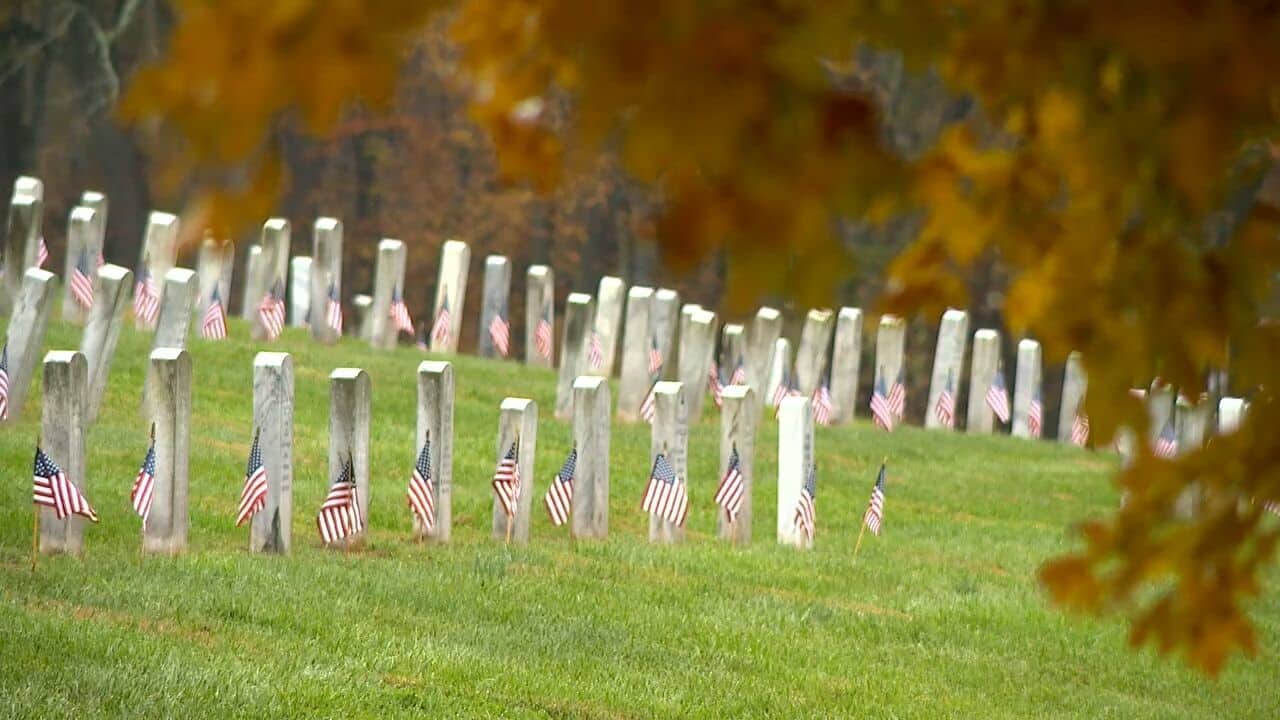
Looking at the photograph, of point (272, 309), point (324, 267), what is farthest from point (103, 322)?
point (324, 267)

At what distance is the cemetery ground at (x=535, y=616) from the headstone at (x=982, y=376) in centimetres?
661

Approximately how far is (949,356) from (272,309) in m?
7.73

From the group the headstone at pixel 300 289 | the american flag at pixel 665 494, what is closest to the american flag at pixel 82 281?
the headstone at pixel 300 289

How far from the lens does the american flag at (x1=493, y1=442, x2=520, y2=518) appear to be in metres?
12.9

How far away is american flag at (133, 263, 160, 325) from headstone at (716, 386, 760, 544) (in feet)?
27.1

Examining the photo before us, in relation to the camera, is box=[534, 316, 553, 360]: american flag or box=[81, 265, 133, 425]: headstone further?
box=[534, 316, 553, 360]: american flag

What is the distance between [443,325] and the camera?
23.6 meters

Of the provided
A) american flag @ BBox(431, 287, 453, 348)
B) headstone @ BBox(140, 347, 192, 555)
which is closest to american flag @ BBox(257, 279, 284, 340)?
american flag @ BBox(431, 287, 453, 348)

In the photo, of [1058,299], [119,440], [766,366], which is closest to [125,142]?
[766,366]

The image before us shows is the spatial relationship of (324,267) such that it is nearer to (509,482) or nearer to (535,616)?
(509,482)

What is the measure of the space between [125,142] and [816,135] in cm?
4517

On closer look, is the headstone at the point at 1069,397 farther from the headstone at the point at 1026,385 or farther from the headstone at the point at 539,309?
the headstone at the point at 539,309

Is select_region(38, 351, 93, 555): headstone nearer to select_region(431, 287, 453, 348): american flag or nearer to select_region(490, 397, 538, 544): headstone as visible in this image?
select_region(490, 397, 538, 544): headstone

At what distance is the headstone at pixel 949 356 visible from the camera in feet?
77.7
